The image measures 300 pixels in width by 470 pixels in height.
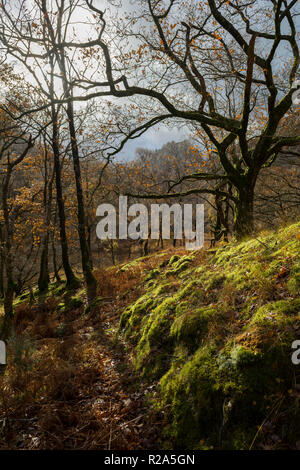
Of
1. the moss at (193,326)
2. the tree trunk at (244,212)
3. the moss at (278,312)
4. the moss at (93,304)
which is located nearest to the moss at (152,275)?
the moss at (93,304)

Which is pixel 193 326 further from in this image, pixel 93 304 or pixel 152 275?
pixel 93 304

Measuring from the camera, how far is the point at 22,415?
12.5 ft

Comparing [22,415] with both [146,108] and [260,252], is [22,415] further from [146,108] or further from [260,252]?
[146,108]

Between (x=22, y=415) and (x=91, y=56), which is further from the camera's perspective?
(x=91, y=56)

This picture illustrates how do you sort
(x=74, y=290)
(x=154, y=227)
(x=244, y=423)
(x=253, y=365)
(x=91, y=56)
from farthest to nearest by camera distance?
(x=154, y=227)
(x=74, y=290)
(x=91, y=56)
(x=253, y=365)
(x=244, y=423)

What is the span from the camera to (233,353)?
3219mm

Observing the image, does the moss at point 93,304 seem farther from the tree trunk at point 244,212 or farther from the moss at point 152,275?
the tree trunk at point 244,212

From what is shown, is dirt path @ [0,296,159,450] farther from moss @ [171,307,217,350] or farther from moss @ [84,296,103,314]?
moss @ [84,296,103,314]

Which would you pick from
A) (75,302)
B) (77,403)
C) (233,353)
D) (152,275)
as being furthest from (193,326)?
(75,302)

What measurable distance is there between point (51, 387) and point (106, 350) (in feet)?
5.65

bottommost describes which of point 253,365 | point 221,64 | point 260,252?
point 253,365

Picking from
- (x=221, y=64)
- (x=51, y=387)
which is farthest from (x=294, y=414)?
(x=221, y=64)

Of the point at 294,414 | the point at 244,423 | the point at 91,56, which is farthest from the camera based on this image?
the point at 91,56

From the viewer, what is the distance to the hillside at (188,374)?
2.78 m
